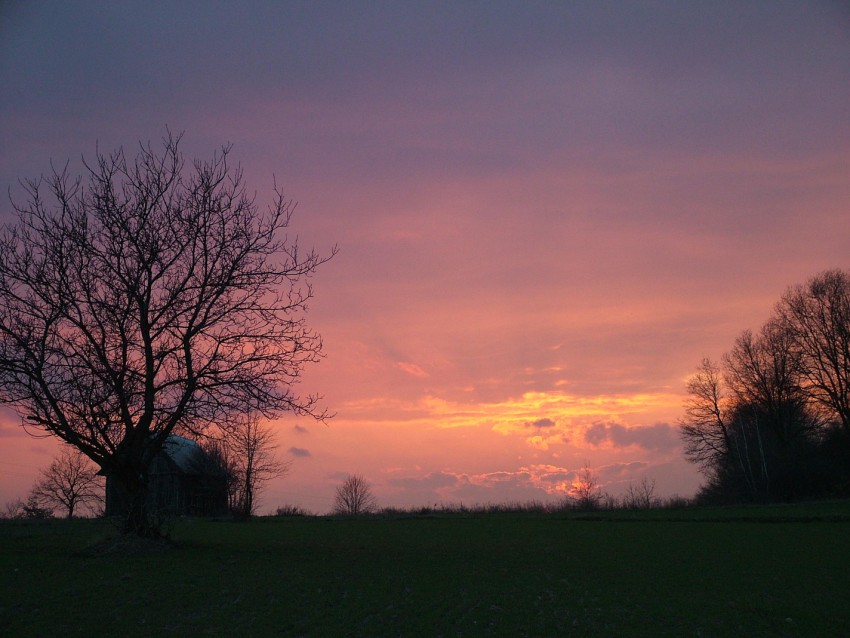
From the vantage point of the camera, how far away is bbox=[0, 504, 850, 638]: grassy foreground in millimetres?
13070

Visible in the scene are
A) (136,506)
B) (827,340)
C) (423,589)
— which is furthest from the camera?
(827,340)

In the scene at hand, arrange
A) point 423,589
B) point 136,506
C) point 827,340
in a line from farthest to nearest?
point 827,340 < point 136,506 < point 423,589

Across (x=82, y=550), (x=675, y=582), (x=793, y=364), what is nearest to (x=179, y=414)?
(x=82, y=550)

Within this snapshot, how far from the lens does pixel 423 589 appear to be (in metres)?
16.7

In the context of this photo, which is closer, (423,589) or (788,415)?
(423,589)

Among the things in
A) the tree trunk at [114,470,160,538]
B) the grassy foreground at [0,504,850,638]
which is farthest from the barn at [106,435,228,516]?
the tree trunk at [114,470,160,538]

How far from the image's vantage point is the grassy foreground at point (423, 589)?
13.1 meters

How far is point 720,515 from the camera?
43719 millimetres

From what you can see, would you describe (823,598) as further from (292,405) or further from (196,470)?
(196,470)

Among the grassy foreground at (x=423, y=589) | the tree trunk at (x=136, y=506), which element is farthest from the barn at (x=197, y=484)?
the tree trunk at (x=136, y=506)

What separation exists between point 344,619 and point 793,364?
59526 mm

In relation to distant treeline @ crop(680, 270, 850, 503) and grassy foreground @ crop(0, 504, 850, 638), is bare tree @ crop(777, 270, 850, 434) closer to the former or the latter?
distant treeline @ crop(680, 270, 850, 503)

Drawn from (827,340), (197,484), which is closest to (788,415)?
(827,340)

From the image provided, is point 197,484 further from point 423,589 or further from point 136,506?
point 423,589
